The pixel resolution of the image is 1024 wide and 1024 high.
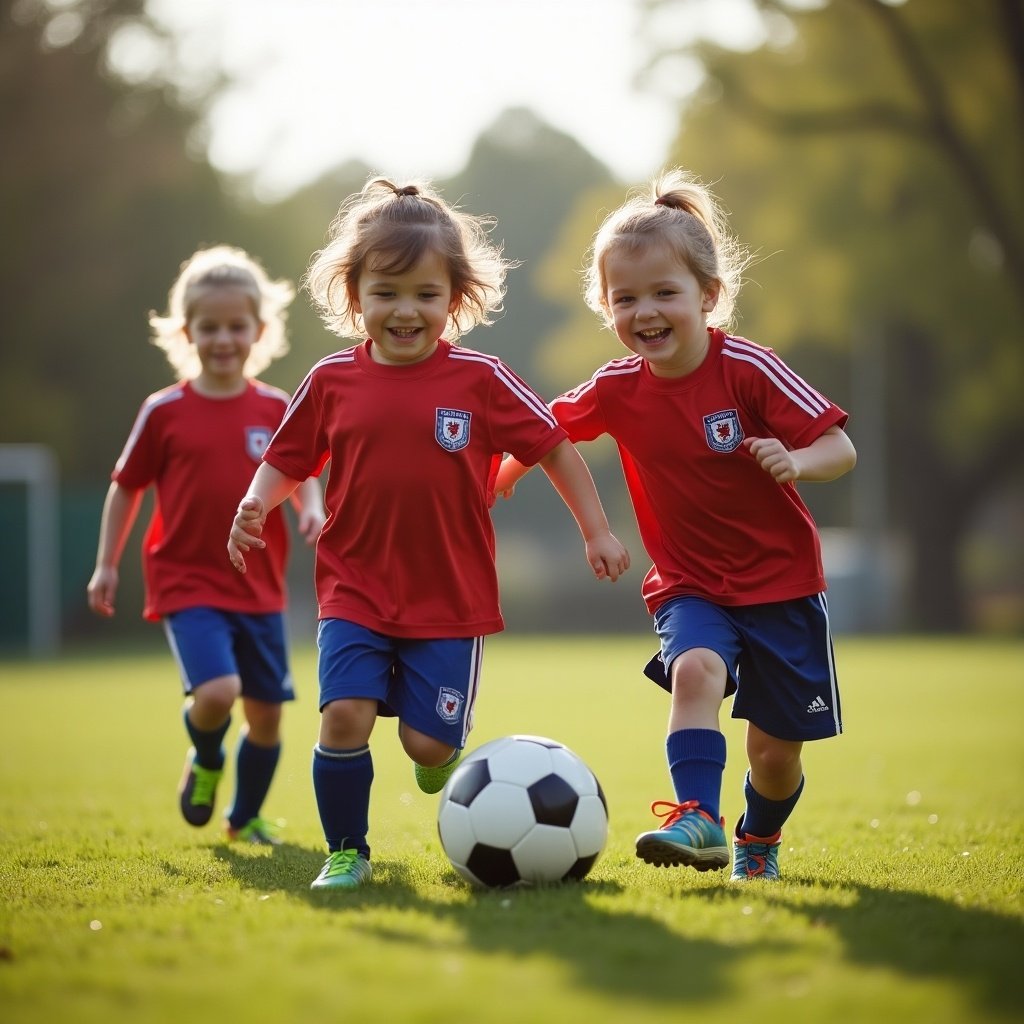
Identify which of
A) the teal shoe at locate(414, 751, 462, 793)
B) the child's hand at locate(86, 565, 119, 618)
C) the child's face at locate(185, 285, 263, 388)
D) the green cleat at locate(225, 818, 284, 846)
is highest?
the child's face at locate(185, 285, 263, 388)

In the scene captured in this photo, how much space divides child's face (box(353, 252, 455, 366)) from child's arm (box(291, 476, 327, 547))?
1.40 metres

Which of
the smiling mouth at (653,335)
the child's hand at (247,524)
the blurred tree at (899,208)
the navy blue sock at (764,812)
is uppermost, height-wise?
the blurred tree at (899,208)

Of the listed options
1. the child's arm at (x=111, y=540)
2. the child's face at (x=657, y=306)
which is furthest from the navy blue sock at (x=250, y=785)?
the child's face at (x=657, y=306)

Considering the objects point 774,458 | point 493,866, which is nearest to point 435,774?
point 493,866

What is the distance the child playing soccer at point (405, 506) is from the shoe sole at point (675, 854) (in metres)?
0.85

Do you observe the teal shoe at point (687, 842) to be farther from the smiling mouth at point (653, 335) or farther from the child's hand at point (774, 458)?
the smiling mouth at point (653, 335)

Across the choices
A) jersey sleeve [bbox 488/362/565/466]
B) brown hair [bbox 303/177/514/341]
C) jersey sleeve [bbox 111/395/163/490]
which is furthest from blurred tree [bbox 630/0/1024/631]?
jersey sleeve [bbox 488/362/565/466]

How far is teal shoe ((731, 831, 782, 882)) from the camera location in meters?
4.59

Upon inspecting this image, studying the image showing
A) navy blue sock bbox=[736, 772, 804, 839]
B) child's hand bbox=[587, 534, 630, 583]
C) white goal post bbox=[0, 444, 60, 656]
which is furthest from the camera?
white goal post bbox=[0, 444, 60, 656]

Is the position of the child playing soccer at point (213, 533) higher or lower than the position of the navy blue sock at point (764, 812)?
higher

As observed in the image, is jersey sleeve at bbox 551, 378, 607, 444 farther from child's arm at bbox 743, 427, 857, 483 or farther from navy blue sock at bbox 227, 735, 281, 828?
navy blue sock at bbox 227, 735, 281, 828

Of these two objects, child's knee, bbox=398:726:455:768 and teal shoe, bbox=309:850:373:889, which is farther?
child's knee, bbox=398:726:455:768

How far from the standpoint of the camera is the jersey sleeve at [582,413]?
470 cm

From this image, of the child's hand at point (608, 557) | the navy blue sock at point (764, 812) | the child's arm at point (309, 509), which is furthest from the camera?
the child's arm at point (309, 509)
